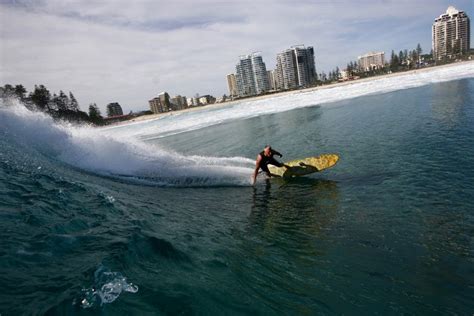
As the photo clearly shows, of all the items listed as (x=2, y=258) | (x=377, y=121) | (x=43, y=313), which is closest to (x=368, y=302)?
(x=43, y=313)

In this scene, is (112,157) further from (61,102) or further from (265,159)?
(61,102)

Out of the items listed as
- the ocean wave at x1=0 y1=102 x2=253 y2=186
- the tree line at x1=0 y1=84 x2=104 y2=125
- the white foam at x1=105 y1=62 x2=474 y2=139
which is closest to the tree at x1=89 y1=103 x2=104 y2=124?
the tree line at x1=0 y1=84 x2=104 y2=125

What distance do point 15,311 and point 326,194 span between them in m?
9.89

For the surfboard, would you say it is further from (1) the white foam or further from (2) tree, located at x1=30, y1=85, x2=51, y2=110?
(2) tree, located at x1=30, y1=85, x2=51, y2=110

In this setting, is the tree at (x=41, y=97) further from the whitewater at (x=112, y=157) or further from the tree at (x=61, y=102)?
the whitewater at (x=112, y=157)

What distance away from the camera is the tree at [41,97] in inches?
3926

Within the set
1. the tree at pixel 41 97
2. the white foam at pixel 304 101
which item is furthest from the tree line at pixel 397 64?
the tree at pixel 41 97

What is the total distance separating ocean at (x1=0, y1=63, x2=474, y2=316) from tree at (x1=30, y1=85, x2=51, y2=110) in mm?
99564

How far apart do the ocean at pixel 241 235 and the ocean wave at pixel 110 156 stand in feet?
0.51

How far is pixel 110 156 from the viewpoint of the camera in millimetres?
18344

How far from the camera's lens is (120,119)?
151m

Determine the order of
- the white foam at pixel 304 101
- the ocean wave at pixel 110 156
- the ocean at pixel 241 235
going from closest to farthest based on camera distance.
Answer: the ocean at pixel 241 235, the ocean wave at pixel 110 156, the white foam at pixel 304 101

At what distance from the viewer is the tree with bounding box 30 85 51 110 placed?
99.7 meters

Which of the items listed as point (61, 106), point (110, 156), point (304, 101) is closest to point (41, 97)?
point (61, 106)
